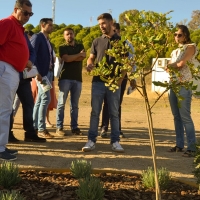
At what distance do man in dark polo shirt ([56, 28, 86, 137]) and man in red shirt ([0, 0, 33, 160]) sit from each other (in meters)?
2.44

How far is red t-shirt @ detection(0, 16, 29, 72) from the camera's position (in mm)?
5672

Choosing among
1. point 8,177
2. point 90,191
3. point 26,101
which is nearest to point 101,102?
point 26,101

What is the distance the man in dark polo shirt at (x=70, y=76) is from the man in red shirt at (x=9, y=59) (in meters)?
2.44

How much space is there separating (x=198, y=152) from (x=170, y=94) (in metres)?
2.59

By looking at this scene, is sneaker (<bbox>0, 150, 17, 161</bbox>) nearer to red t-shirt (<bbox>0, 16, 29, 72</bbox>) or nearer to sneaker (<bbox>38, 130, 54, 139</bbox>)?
red t-shirt (<bbox>0, 16, 29, 72</bbox>)

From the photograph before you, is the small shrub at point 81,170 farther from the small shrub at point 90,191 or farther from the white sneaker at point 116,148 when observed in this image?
the white sneaker at point 116,148

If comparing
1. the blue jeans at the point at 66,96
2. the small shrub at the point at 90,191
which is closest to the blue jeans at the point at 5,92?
the small shrub at the point at 90,191

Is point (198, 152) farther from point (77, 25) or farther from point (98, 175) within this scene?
point (77, 25)

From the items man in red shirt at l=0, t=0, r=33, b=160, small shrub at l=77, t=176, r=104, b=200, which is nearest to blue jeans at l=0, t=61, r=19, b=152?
man in red shirt at l=0, t=0, r=33, b=160

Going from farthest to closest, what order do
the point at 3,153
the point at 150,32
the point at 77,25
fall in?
the point at 77,25 < the point at 3,153 < the point at 150,32

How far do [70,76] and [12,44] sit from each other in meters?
2.71

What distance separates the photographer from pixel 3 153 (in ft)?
19.0

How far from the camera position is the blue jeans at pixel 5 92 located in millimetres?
5645

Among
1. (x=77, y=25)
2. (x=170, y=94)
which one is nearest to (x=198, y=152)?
(x=170, y=94)
